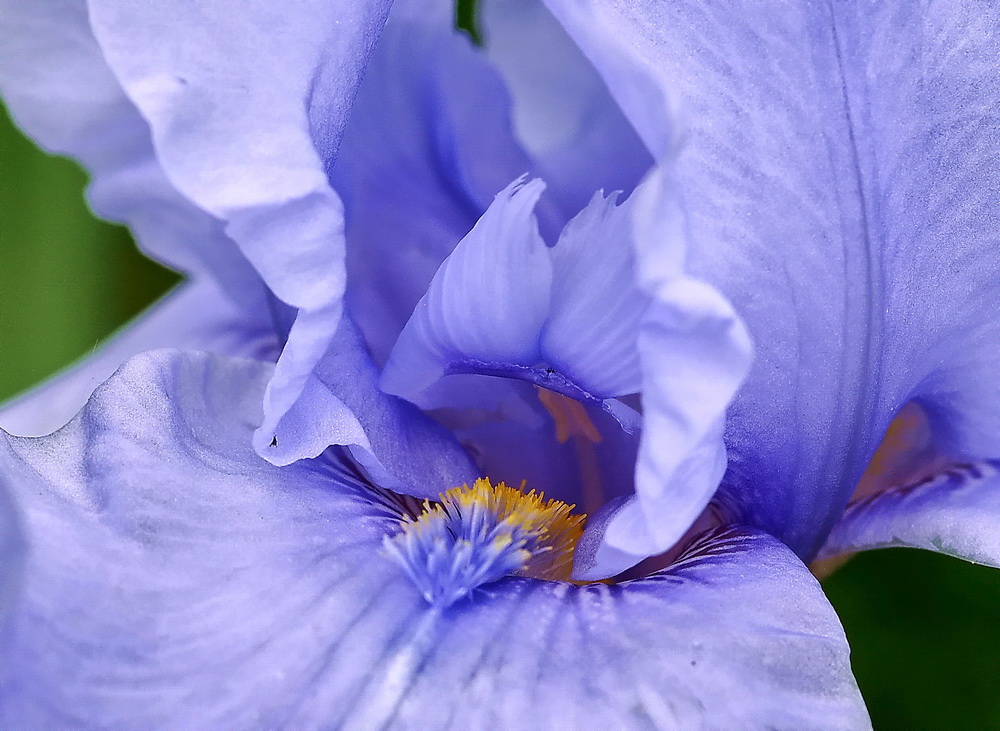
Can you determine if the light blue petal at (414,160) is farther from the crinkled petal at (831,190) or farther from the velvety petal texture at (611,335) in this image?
the crinkled petal at (831,190)

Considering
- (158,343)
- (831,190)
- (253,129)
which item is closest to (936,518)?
(831,190)

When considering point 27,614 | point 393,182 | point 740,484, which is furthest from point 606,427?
point 27,614

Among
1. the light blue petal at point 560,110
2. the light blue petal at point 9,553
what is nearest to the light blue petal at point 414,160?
the light blue petal at point 560,110

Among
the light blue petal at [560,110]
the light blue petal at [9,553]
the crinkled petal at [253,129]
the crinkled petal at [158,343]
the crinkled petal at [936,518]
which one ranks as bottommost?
the crinkled petal at [158,343]

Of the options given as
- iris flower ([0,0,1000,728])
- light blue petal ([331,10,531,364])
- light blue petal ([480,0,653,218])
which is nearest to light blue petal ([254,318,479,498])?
iris flower ([0,0,1000,728])

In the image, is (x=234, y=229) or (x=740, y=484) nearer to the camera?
(x=234, y=229)

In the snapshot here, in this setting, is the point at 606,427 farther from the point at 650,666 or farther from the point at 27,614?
the point at 27,614

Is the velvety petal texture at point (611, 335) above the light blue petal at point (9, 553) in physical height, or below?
above

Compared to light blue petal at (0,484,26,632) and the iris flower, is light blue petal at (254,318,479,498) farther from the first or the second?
light blue petal at (0,484,26,632)
